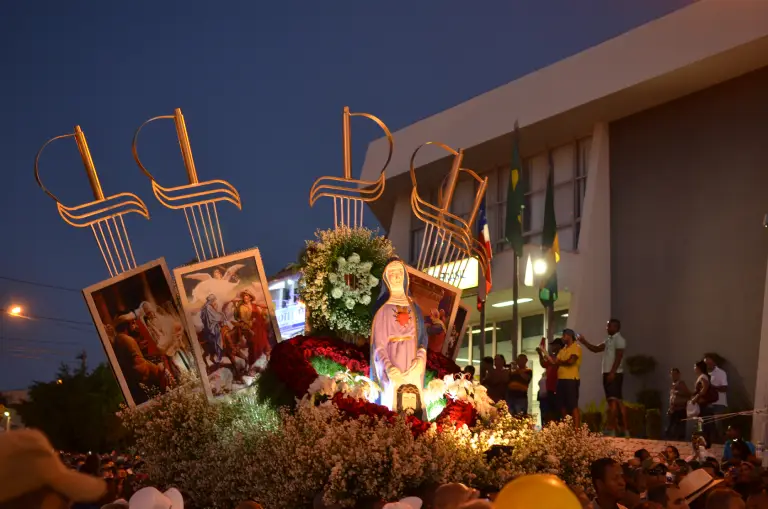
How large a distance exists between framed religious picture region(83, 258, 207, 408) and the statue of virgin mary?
2.33 meters

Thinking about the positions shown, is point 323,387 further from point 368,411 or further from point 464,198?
point 464,198

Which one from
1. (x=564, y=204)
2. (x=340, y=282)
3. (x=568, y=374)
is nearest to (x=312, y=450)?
(x=340, y=282)

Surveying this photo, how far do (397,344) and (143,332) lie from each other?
3304 millimetres

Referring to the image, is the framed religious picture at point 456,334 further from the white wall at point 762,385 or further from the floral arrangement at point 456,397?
the white wall at point 762,385

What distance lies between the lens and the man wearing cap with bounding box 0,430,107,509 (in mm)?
3232

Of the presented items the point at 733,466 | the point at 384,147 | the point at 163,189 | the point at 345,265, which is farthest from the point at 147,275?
the point at 384,147

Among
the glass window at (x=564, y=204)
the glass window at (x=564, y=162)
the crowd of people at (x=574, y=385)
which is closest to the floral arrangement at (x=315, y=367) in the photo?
the crowd of people at (x=574, y=385)

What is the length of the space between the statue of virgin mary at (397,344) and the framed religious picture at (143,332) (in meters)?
2.33

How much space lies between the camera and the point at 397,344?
1162 centimetres

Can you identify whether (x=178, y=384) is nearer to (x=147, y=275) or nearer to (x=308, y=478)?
(x=147, y=275)

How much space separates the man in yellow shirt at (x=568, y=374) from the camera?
1444 cm

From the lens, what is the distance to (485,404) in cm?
1198

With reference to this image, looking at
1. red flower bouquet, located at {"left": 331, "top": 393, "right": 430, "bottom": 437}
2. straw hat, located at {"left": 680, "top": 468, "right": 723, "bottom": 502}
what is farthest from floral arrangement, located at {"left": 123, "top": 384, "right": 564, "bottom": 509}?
straw hat, located at {"left": 680, "top": 468, "right": 723, "bottom": 502}

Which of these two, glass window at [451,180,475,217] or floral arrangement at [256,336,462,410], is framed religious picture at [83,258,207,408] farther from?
glass window at [451,180,475,217]
